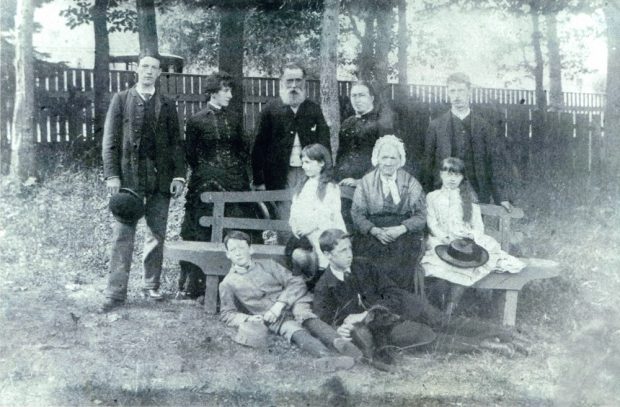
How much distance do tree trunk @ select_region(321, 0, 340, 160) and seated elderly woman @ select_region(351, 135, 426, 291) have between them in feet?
3.90

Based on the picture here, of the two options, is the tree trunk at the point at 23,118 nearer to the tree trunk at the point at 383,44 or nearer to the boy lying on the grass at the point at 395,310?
the tree trunk at the point at 383,44

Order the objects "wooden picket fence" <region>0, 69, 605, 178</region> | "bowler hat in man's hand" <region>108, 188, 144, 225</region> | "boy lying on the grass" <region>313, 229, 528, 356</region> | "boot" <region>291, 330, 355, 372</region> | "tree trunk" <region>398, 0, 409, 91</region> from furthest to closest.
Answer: "wooden picket fence" <region>0, 69, 605, 178</region> → "tree trunk" <region>398, 0, 409, 91</region> → "bowler hat in man's hand" <region>108, 188, 144, 225</region> → "boy lying on the grass" <region>313, 229, 528, 356</region> → "boot" <region>291, 330, 355, 372</region>

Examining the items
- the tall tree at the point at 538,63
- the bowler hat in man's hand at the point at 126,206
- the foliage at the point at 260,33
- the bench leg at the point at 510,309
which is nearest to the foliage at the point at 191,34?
the foliage at the point at 260,33

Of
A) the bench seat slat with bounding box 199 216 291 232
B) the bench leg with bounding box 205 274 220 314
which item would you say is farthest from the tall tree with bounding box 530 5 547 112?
the bench leg with bounding box 205 274 220 314

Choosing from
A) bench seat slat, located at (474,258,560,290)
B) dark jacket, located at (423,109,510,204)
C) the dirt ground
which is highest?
dark jacket, located at (423,109,510,204)

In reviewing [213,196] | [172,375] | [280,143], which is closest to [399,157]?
[280,143]

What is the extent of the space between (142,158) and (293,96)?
1202 mm

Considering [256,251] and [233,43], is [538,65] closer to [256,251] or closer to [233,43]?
[233,43]

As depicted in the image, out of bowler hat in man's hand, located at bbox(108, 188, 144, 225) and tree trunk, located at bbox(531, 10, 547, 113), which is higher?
tree trunk, located at bbox(531, 10, 547, 113)

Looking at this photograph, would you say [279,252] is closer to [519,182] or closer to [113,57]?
A: [519,182]

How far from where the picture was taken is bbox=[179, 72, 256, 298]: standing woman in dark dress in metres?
4.59

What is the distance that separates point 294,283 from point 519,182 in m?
3.01

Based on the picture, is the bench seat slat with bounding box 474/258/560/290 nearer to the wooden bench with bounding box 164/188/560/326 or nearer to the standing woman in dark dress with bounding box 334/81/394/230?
the wooden bench with bounding box 164/188/560/326

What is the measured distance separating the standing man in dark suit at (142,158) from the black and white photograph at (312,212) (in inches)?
0.6
